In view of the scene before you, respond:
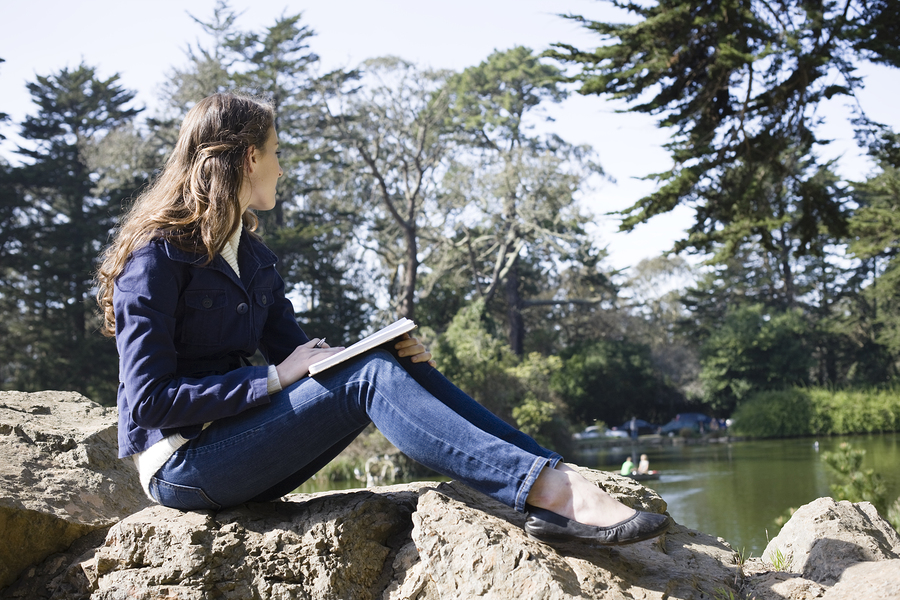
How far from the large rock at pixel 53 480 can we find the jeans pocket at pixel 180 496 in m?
0.44

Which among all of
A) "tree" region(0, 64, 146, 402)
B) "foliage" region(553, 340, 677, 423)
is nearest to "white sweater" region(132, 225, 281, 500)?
"tree" region(0, 64, 146, 402)

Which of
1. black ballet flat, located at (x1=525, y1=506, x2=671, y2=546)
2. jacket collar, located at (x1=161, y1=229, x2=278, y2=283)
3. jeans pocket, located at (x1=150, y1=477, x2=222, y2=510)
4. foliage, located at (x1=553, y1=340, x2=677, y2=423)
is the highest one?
jacket collar, located at (x1=161, y1=229, x2=278, y2=283)

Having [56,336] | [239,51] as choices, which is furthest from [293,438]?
[239,51]

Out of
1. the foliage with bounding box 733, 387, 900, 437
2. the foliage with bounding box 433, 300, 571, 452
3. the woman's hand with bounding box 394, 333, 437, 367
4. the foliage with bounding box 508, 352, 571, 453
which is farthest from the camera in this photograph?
the foliage with bounding box 733, 387, 900, 437

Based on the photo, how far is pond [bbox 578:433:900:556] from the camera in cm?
922

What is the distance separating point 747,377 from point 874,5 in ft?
70.9

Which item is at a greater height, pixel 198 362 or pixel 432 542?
pixel 198 362

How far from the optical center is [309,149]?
20016mm

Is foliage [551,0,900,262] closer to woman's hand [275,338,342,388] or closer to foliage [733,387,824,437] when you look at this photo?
woman's hand [275,338,342,388]

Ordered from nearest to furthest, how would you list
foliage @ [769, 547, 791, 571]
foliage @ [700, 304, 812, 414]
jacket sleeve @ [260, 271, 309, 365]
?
jacket sleeve @ [260, 271, 309, 365], foliage @ [769, 547, 791, 571], foliage @ [700, 304, 812, 414]

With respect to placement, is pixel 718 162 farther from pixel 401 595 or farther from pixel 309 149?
pixel 309 149

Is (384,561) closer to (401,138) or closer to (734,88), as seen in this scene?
(734,88)

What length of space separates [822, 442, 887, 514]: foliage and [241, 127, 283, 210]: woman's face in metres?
5.15

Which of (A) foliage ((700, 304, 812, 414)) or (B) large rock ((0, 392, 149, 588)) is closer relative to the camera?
(B) large rock ((0, 392, 149, 588))
